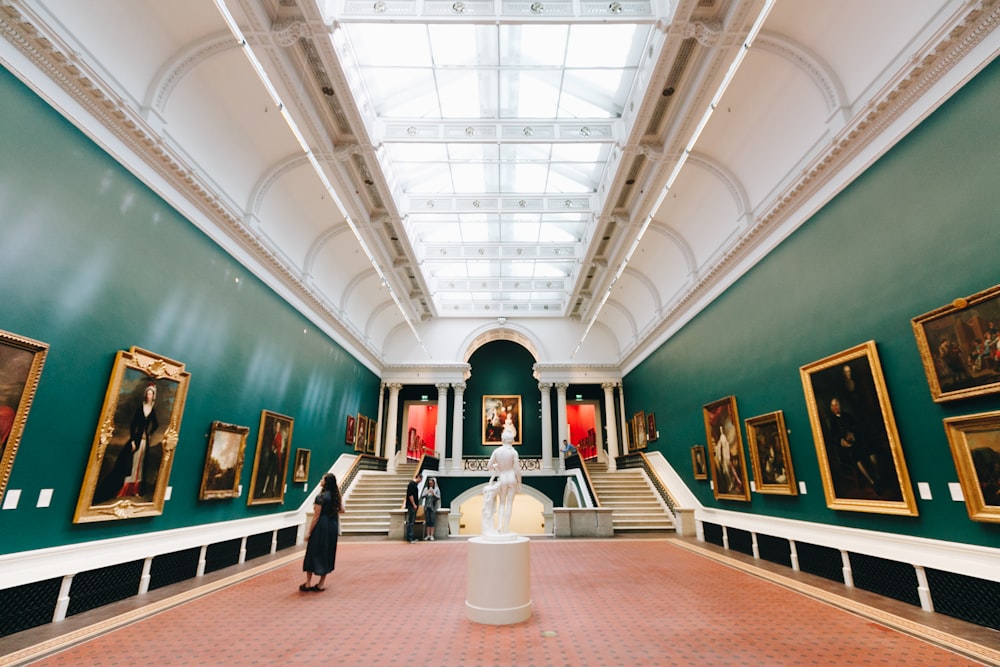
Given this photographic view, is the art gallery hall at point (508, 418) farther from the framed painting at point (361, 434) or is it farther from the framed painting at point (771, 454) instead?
the framed painting at point (361, 434)

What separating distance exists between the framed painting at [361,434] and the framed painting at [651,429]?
10679 millimetres

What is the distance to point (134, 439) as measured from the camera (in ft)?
21.9

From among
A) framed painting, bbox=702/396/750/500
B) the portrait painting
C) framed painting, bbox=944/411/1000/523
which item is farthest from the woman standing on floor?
framed painting, bbox=944/411/1000/523

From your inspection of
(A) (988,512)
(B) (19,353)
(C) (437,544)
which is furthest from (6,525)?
(A) (988,512)

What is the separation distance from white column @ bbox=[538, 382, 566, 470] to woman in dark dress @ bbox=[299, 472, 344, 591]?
13.5 m

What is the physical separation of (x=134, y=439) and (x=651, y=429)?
14781 mm

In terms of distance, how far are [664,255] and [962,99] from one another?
902 cm

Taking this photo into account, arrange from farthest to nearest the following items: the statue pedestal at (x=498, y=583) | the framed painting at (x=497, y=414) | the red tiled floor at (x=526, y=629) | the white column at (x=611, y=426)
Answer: the framed painting at (x=497, y=414) → the white column at (x=611, y=426) → the statue pedestal at (x=498, y=583) → the red tiled floor at (x=526, y=629)

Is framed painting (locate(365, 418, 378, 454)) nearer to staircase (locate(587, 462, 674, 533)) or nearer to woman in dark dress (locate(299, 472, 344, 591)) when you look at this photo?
staircase (locate(587, 462, 674, 533))

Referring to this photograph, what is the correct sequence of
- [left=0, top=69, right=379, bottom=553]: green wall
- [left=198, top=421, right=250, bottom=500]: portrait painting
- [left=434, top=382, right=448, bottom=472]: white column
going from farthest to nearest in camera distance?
[left=434, top=382, right=448, bottom=472]: white column, [left=198, top=421, right=250, bottom=500]: portrait painting, [left=0, top=69, right=379, bottom=553]: green wall

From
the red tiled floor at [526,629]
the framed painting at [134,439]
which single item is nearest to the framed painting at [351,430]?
the red tiled floor at [526,629]

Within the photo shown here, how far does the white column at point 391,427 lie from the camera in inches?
795

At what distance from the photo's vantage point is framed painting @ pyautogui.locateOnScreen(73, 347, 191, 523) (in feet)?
19.9

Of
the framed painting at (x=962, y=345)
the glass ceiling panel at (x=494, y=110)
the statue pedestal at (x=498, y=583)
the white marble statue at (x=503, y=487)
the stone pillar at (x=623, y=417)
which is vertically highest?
the glass ceiling panel at (x=494, y=110)
